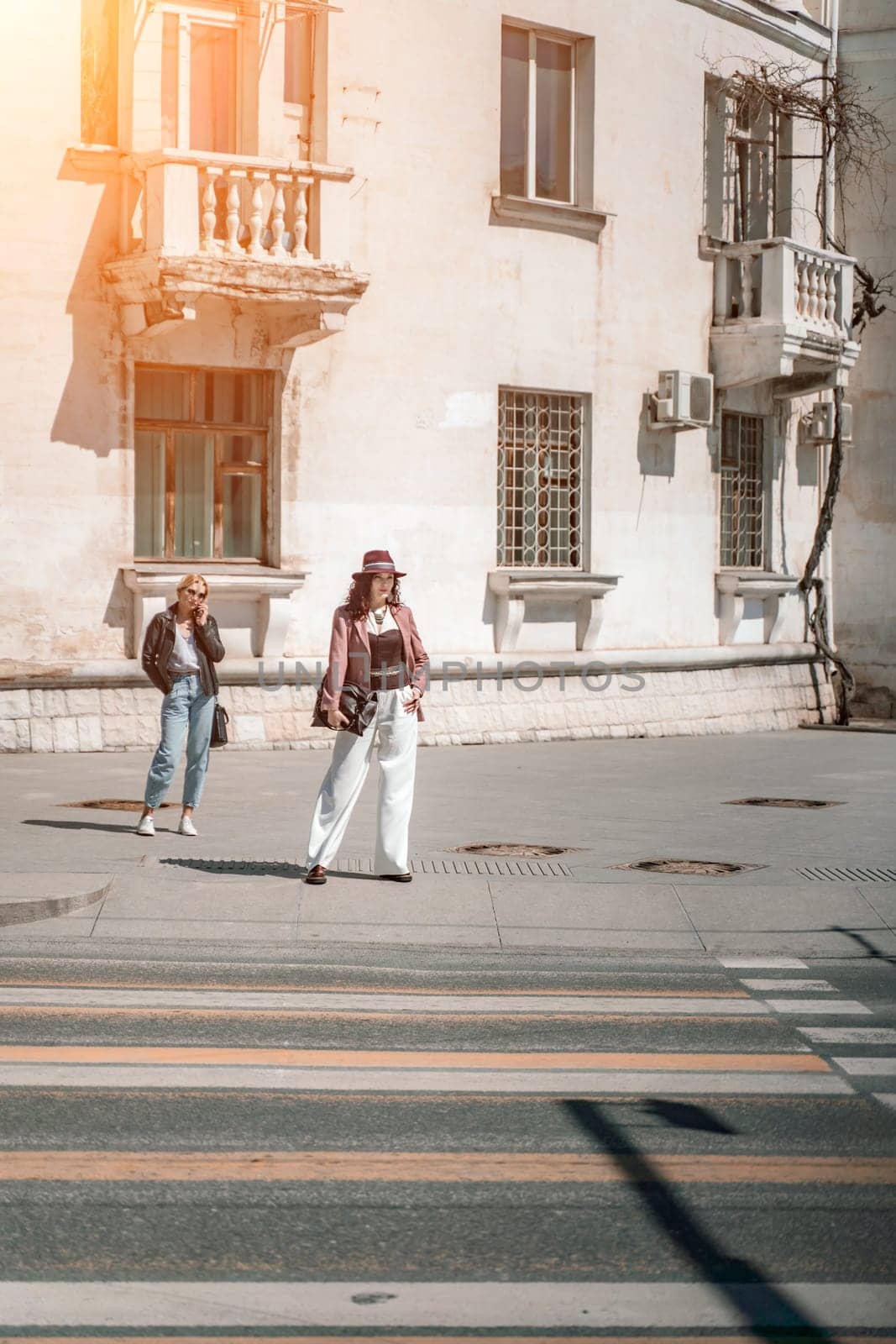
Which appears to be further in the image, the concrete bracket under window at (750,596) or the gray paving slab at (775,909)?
the concrete bracket under window at (750,596)

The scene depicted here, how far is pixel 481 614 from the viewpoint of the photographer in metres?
19.7

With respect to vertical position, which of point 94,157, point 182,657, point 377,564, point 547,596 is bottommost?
point 182,657

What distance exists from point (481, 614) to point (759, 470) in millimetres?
5729

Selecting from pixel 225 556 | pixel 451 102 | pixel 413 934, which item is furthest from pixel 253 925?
pixel 451 102

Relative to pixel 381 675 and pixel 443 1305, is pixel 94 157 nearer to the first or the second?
pixel 381 675

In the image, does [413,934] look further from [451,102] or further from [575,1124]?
[451,102]

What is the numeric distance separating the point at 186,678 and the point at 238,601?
5523 mm

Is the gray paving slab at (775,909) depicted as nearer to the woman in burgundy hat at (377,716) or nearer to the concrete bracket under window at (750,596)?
the woman in burgundy hat at (377,716)

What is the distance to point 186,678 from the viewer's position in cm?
1238

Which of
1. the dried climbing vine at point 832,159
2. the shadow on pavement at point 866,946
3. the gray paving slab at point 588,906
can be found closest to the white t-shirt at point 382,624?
the gray paving slab at point 588,906

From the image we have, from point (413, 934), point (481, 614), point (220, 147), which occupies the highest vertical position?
point (220, 147)

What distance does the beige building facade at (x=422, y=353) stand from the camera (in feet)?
55.2

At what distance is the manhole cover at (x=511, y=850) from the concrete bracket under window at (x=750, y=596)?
1123 cm

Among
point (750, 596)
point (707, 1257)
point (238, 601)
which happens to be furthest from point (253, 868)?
point (750, 596)
